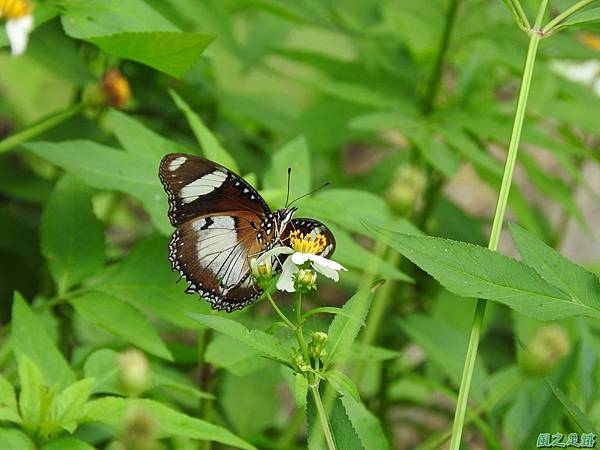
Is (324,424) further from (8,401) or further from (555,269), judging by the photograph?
(8,401)

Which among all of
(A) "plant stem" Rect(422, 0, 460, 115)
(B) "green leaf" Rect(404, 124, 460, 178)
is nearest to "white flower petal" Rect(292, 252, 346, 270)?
(B) "green leaf" Rect(404, 124, 460, 178)

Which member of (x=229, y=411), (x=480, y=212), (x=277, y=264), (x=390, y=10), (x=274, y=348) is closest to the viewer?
(x=274, y=348)

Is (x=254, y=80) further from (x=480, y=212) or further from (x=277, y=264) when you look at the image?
(x=277, y=264)

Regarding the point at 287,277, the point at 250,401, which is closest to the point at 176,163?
the point at 287,277

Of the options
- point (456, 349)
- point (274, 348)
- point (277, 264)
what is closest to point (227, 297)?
point (277, 264)

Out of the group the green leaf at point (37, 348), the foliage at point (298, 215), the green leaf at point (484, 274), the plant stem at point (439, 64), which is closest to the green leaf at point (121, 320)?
the foliage at point (298, 215)

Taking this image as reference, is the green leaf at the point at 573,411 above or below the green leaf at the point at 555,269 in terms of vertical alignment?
below

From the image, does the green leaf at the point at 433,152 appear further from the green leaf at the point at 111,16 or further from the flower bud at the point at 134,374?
the flower bud at the point at 134,374

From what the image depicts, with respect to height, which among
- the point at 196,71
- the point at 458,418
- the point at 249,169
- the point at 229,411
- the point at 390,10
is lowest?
the point at 229,411
